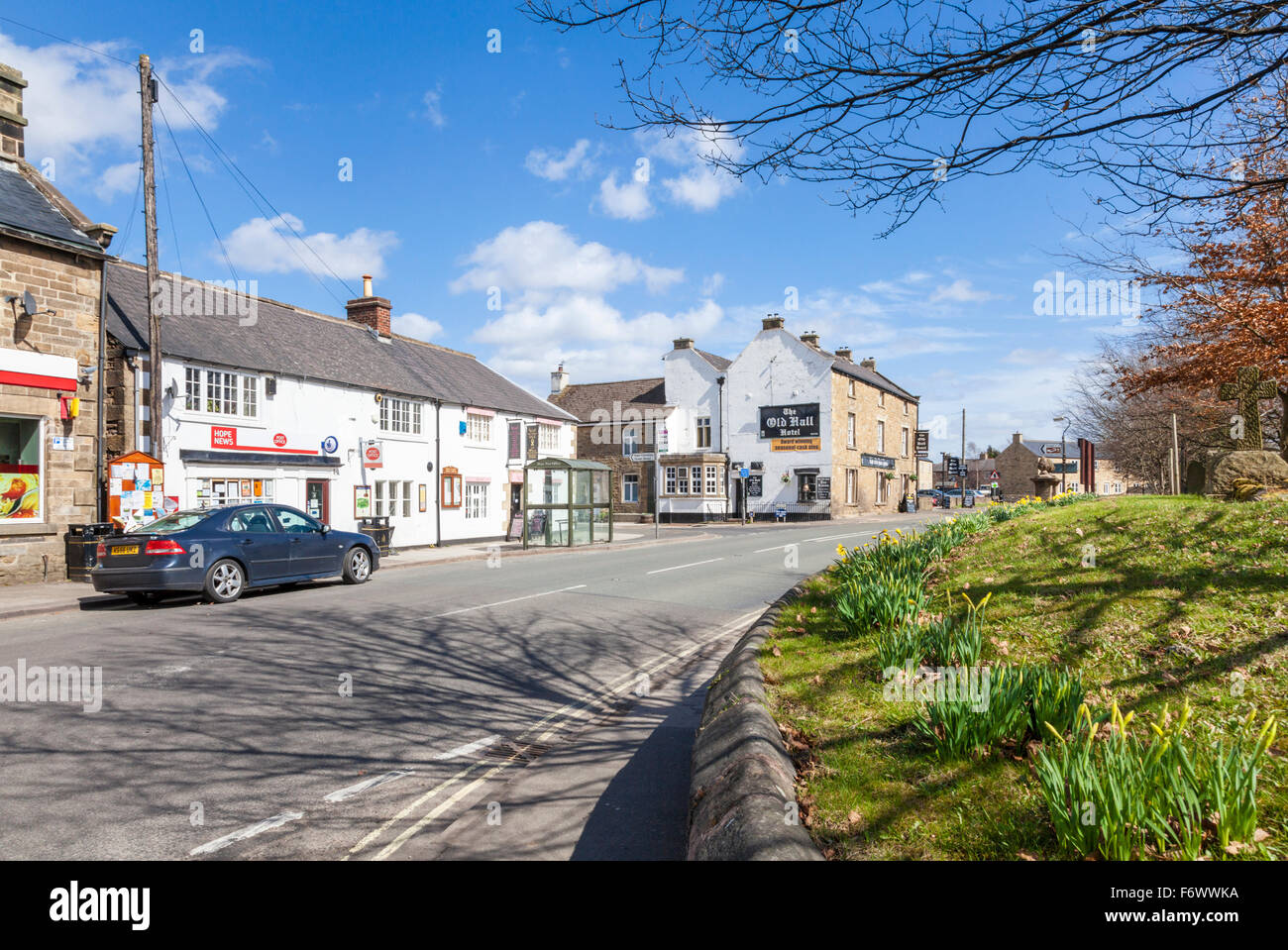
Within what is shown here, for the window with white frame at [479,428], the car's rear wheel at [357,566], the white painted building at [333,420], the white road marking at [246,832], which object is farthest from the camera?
the window with white frame at [479,428]

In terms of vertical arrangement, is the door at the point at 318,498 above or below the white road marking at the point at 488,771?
above

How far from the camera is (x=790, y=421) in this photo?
47.6 meters

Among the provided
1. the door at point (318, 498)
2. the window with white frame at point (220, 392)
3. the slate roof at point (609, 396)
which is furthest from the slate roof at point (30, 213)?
the slate roof at point (609, 396)

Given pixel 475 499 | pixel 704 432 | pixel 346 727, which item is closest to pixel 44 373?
pixel 346 727

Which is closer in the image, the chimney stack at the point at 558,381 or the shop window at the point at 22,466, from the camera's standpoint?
the shop window at the point at 22,466

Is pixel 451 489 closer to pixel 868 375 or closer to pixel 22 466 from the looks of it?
pixel 22 466

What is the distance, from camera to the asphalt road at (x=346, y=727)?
13.9 ft

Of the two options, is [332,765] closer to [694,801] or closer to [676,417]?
[694,801]

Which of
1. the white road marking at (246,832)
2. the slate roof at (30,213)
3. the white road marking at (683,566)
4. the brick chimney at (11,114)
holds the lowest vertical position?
the white road marking at (683,566)

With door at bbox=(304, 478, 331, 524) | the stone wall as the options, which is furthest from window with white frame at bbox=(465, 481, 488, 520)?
the stone wall

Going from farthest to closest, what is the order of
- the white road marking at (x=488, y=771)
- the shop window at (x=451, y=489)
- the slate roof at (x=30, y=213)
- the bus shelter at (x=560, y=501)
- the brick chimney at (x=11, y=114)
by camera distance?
the shop window at (x=451, y=489), the bus shelter at (x=560, y=501), the brick chimney at (x=11, y=114), the slate roof at (x=30, y=213), the white road marking at (x=488, y=771)

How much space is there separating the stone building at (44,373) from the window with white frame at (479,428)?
44.1 feet

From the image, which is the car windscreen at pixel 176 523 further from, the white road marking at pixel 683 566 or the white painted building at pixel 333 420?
the white road marking at pixel 683 566

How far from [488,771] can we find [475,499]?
24858 millimetres
